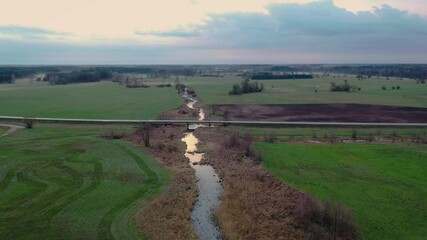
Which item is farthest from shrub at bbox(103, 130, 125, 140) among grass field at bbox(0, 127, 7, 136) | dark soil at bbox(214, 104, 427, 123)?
dark soil at bbox(214, 104, 427, 123)

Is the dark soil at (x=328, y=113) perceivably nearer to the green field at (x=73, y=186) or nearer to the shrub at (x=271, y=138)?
the shrub at (x=271, y=138)

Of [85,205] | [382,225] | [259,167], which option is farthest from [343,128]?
[85,205]

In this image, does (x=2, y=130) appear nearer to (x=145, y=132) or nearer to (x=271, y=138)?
(x=145, y=132)

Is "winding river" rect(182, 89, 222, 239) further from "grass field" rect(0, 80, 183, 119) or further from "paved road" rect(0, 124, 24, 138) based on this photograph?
"grass field" rect(0, 80, 183, 119)

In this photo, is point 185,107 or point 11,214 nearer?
point 11,214

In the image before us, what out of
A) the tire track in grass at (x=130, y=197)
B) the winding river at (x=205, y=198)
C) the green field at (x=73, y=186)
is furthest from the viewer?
the winding river at (x=205, y=198)

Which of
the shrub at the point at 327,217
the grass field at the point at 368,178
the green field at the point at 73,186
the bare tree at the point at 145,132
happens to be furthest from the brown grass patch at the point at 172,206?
the grass field at the point at 368,178

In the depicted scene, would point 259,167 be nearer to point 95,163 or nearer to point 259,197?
point 259,197

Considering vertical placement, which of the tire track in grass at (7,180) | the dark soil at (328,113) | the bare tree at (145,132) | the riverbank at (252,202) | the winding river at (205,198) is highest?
the dark soil at (328,113)
